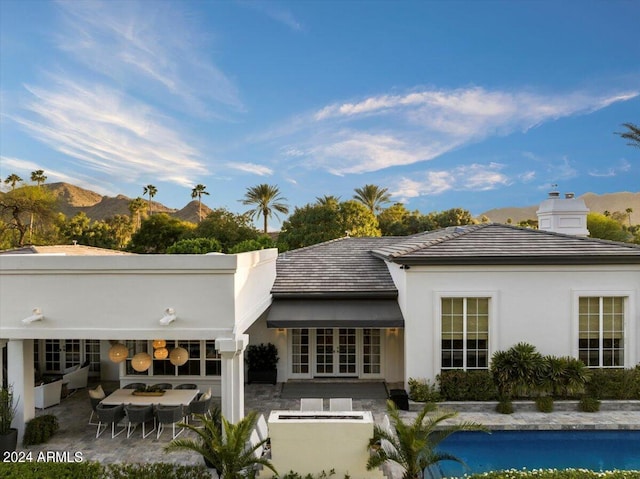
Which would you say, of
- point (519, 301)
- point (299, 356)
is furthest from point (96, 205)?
point (519, 301)

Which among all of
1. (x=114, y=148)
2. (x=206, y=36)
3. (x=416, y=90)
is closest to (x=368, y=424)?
(x=206, y=36)

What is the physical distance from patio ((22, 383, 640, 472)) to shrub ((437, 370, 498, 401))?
73 centimetres

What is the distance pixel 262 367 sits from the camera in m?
20.3

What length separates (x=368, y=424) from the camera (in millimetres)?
11320

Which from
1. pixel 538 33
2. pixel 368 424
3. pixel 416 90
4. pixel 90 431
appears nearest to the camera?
pixel 368 424

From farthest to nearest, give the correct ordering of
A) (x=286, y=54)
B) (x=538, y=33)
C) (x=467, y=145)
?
(x=467, y=145), (x=286, y=54), (x=538, y=33)

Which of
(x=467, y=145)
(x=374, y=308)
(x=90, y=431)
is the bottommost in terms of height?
(x=90, y=431)

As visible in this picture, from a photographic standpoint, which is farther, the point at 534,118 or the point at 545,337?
the point at 534,118

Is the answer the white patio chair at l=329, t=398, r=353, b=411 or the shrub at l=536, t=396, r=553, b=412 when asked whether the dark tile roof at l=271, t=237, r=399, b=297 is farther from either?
the shrub at l=536, t=396, r=553, b=412

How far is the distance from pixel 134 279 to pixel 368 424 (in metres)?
8.47

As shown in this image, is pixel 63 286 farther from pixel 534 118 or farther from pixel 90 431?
pixel 534 118

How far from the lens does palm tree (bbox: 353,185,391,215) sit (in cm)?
7525

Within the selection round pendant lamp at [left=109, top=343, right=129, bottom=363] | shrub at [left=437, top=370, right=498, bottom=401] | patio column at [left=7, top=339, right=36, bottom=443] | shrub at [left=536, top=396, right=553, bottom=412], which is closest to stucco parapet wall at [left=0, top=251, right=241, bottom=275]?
patio column at [left=7, top=339, right=36, bottom=443]

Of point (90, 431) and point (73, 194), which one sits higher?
point (73, 194)
